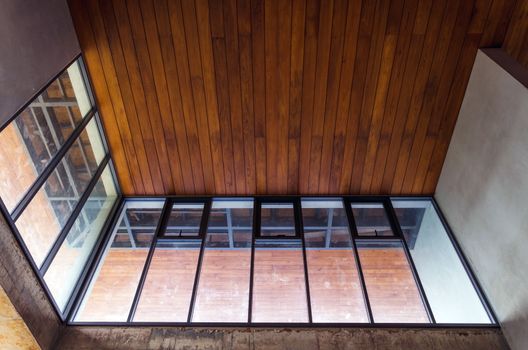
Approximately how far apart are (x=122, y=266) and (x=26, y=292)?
1.11 meters

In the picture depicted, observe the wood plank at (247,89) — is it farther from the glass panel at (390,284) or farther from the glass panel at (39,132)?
the glass panel at (39,132)

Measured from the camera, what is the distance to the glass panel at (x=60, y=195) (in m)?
3.35

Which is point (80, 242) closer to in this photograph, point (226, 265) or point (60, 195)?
point (60, 195)

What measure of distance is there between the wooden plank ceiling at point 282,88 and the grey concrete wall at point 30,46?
270mm

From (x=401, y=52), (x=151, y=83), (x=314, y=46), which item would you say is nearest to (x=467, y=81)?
(x=401, y=52)

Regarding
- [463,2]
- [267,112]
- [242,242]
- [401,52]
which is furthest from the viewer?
[242,242]

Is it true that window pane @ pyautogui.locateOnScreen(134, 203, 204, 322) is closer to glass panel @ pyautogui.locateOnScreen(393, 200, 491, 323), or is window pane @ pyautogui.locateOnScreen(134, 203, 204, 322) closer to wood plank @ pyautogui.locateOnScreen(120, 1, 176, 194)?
wood plank @ pyautogui.locateOnScreen(120, 1, 176, 194)

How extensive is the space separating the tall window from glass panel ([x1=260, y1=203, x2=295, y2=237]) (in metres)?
1.81

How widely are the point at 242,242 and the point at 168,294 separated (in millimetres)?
964

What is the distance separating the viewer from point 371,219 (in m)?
4.66

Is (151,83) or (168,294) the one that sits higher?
(151,83)

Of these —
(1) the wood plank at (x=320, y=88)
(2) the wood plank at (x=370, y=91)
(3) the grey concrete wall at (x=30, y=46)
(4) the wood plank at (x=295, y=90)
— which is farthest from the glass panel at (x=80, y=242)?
(2) the wood plank at (x=370, y=91)

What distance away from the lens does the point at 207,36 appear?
373 cm

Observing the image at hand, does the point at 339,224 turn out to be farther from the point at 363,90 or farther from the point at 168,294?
the point at 168,294
